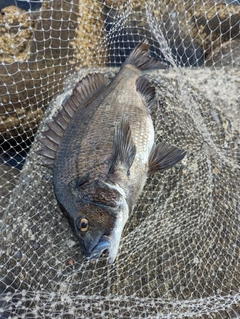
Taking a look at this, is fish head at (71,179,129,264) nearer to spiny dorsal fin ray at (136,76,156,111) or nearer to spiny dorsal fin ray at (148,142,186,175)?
spiny dorsal fin ray at (148,142,186,175)

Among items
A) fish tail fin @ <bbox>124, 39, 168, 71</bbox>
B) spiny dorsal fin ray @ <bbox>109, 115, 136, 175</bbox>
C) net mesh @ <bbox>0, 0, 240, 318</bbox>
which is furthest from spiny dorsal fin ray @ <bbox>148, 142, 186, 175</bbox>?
fish tail fin @ <bbox>124, 39, 168, 71</bbox>

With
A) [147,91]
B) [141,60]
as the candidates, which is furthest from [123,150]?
[141,60]

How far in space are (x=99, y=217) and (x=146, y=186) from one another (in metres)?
0.92

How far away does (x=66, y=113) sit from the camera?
297 centimetres

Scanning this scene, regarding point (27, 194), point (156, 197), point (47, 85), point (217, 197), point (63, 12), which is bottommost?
point (217, 197)

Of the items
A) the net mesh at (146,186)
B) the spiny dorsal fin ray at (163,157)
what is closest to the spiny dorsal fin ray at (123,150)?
the spiny dorsal fin ray at (163,157)

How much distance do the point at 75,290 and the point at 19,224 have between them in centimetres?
88

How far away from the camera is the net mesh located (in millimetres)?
2752

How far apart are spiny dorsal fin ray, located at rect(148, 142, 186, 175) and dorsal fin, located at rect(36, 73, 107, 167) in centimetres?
81

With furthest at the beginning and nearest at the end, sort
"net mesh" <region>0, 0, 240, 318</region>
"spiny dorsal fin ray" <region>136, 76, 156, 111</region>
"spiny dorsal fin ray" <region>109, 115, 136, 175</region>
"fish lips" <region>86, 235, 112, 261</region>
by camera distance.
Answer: "spiny dorsal fin ray" <region>136, 76, 156, 111</region>
"net mesh" <region>0, 0, 240, 318</region>
"spiny dorsal fin ray" <region>109, 115, 136, 175</region>
"fish lips" <region>86, 235, 112, 261</region>

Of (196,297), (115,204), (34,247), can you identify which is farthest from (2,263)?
(196,297)

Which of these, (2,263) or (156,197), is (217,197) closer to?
(156,197)

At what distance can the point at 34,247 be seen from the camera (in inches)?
120

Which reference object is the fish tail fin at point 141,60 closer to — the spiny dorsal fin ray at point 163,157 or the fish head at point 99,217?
the spiny dorsal fin ray at point 163,157
